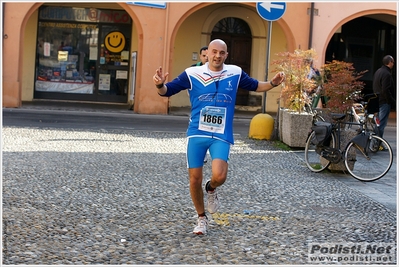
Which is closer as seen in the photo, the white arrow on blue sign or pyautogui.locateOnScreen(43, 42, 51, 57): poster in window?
the white arrow on blue sign

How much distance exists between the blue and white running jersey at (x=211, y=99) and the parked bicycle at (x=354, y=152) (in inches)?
159


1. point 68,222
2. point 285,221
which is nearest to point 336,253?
point 285,221

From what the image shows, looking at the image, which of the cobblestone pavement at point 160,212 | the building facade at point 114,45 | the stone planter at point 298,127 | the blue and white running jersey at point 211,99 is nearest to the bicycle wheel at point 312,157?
the cobblestone pavement at point 160,212

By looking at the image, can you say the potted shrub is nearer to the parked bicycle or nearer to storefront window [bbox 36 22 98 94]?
the parked bicycle

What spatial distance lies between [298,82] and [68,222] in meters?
7.59

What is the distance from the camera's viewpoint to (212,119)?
606cm

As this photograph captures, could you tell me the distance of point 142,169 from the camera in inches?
397

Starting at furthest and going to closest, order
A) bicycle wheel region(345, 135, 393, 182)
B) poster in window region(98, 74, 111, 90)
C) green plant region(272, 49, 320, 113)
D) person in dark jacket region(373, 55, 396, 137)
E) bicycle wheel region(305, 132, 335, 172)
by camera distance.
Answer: poster in window region(98, 74, 111, 90) < person in dark jacket region(373, 55, 396, 137) < green plant region(272, 49, 320, 113) < bicycle wheel region(305, 132, 335, 172) < bicycle wheel region(345, 135, 393, 182)

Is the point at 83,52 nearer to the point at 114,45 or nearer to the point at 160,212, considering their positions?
the point at 114,45

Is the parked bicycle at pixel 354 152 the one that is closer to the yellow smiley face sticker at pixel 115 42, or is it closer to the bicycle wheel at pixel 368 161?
the bicycle wheel at pixel 368 161

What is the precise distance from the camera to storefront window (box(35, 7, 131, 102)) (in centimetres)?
2336

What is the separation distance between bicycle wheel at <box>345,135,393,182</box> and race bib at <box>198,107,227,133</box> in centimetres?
426

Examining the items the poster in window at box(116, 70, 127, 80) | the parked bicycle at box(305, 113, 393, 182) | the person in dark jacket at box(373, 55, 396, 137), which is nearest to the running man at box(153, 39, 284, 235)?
the parked bicycle at box(305, 113, 393, 182)

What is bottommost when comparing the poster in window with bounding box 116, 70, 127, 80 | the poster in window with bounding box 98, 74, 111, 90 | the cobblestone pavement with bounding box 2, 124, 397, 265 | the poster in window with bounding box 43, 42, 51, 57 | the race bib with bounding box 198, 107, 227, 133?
the cobblestone pavement with bounding box 2, 124, 397, 265
